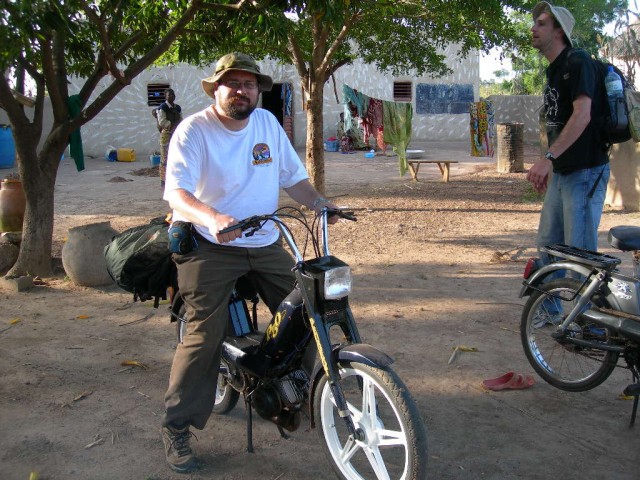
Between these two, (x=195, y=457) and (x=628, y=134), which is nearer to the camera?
(x=195, y=457)

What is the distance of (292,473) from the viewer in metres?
3.12

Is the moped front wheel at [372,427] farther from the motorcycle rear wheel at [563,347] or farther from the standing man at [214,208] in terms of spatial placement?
the motorcycle rear wheel at [563,347]

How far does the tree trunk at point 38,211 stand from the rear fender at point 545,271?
15.6ft

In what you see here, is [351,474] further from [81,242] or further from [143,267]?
[81,242]

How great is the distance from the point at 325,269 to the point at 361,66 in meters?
22.5

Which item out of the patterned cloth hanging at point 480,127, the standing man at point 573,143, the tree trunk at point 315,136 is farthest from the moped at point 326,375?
the patterned cloth hanging at point 480,127

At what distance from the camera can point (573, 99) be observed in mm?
4355

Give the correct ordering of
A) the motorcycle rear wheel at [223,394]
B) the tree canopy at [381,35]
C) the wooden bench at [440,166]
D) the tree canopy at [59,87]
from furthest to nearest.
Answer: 1. the wooden bench at [440,166]
2. the tree canopy at [381,35]
3. the tree canopy at [59,87]
4. the motorcycle rear wheel at [223,394]

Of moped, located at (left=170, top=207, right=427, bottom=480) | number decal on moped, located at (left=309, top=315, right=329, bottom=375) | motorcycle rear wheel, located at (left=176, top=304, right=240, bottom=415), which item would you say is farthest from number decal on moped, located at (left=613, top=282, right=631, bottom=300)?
motorcycle rear wheel, located at (left=176, top=304, right=240, bottom=415)

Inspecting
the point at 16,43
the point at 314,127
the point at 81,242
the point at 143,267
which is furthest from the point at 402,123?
the point at 143,267

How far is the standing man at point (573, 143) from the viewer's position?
4340mm

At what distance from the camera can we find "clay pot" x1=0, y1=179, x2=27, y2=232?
7.90m

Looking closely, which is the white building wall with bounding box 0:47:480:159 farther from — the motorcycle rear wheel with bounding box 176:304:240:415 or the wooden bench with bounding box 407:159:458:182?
the motorcycle rear wheel with bounding box 176:304:240:415

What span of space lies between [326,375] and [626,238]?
189 centimetres
